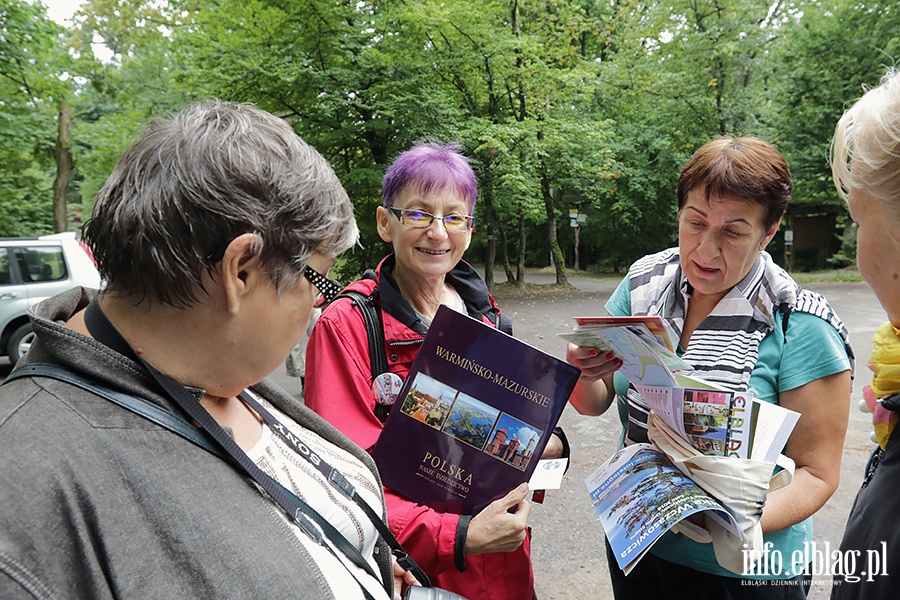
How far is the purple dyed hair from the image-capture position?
1.92 meters

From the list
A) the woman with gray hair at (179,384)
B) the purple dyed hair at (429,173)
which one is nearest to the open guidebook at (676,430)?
the woman with gray hair at (179,384)

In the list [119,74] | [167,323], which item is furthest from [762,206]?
[119,74]

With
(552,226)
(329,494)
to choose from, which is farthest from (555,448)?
(552,226)

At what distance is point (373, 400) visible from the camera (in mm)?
1674

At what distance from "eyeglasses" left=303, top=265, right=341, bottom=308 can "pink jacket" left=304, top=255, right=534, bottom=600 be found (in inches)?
23.0

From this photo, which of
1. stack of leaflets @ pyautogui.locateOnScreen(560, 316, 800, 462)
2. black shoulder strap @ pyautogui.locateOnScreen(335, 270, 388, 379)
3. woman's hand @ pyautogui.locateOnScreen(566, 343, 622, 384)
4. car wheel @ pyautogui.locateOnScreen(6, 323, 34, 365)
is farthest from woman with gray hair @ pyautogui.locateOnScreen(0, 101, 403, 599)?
car wheel @ pyautogui.locateOnScreen(6, 323, 34, 365)

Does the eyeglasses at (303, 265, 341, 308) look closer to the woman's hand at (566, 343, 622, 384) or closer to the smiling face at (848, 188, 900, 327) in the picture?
the woman's hand at (566, 343, 622, 384)

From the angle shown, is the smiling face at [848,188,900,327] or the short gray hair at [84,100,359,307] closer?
the short gray hair at [84,100,359,307]

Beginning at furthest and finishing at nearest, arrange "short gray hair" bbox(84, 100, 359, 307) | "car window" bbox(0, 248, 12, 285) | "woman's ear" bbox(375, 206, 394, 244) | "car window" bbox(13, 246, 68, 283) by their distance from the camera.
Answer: "car window" bbox(13, 246, 68, 283), "car window" bbox(0, 248, 12, 285), "woman's ear" bbox(375, 206, 394, 244), "short gray hair" bbox(84, 100, 359, 307)

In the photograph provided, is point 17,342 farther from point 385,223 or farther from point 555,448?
point 555,448

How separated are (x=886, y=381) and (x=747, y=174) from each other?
0.71 meters

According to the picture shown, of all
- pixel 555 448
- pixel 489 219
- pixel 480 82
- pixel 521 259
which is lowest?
pixel 521 259

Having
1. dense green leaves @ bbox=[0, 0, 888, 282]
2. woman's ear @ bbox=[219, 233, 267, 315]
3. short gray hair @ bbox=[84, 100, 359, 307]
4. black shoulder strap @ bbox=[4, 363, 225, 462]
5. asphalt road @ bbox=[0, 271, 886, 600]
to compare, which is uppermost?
dense green leaves @ bbox=[0, 0, 888, 282]

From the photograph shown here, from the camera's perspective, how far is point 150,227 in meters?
0.87
